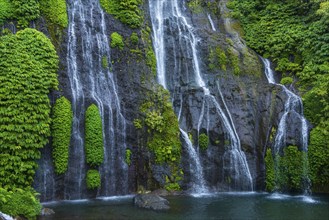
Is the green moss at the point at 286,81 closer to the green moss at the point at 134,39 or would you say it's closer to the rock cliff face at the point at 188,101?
the rock cliff face at the point at 188,101

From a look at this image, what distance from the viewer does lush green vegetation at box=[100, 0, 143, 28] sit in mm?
22641

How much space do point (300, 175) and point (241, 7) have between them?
14130 millimetres

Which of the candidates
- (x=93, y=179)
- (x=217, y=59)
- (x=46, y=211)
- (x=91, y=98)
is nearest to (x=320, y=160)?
(x=217, y=59)

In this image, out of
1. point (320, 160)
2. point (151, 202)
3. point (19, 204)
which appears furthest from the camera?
point (320, 160)

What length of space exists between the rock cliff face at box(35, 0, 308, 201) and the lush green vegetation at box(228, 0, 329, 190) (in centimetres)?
127

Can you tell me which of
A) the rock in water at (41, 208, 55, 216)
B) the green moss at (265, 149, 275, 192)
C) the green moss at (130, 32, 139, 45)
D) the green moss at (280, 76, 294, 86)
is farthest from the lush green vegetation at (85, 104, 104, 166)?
the green moss at (280, 76, 294, 86)

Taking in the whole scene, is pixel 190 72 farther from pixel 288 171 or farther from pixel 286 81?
pixel 288 171

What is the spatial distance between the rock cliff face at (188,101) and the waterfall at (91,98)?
60mm

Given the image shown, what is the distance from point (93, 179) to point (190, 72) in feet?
29.4

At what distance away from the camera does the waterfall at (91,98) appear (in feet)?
58.0

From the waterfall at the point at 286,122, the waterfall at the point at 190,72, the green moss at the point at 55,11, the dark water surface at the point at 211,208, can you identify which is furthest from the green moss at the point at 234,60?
the green moss at the point at 55,11

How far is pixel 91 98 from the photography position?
18.8m

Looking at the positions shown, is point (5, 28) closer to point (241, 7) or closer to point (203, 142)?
point (203, 142)

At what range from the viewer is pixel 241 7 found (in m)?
28.2
